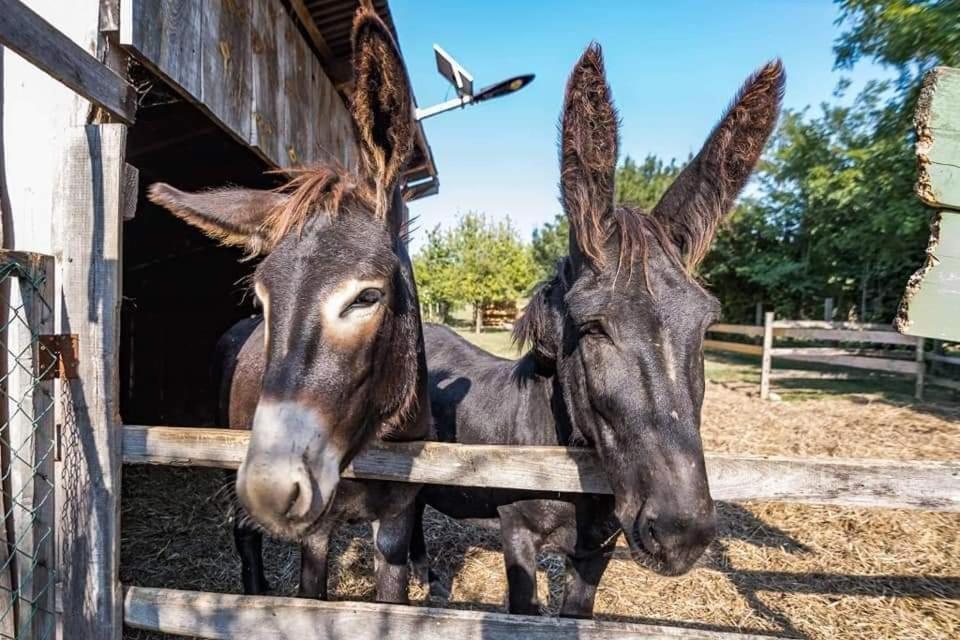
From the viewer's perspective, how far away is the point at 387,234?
185 cm

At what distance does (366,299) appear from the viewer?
5.51ft

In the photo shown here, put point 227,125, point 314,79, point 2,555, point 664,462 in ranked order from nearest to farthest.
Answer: point 664,462 → point 2,555 → point 227,125 → point 314,79

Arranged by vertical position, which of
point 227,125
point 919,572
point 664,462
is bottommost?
point 919,572

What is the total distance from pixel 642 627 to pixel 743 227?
21963mm

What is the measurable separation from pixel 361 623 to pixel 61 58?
7.34 ft

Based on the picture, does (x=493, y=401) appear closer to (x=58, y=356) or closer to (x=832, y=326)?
(x=58, y=356)

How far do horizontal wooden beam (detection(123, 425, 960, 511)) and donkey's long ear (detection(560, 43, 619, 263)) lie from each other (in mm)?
852

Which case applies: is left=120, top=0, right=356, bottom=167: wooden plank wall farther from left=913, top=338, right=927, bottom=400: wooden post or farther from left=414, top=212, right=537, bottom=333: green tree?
left=414, top=212, right=537, bottom=333: green tree

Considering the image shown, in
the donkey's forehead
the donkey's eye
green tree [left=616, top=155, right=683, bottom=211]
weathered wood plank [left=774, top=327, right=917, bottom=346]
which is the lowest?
weathered wood plank [left=774, top=327, right=917, bottom=346]


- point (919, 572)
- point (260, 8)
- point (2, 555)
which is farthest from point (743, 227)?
point (2, 555)

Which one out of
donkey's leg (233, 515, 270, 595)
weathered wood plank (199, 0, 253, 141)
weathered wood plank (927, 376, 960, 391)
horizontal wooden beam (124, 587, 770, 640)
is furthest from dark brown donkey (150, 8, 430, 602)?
weathered wood plank (927, 376, 960, 391)

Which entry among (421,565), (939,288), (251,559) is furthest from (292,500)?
(421,565)

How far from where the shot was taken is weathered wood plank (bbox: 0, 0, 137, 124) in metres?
1.43

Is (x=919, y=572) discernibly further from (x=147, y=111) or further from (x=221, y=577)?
(x=147, y=111)
